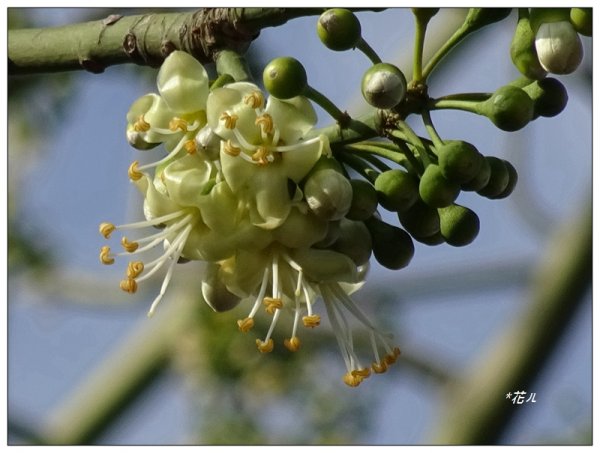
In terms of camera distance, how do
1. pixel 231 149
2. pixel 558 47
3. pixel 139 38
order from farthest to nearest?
pixel 139 38, pixel 231 149, pixel 558 47

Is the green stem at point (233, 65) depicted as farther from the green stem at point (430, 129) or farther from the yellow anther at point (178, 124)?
the green stem at point (430, 129)

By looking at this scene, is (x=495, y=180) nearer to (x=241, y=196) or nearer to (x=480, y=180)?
(x=480, y=180)

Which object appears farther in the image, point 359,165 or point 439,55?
point 359,165

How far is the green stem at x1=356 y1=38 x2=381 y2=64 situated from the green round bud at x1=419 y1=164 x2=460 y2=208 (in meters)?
0.16

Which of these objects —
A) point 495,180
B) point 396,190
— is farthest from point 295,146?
point 495,180

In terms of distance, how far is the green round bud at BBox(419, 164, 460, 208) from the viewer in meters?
1.30

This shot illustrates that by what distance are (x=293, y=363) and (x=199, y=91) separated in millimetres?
2102

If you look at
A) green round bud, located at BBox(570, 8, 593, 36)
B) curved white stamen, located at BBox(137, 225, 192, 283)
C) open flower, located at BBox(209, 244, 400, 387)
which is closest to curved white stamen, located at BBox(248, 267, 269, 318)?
open flower, located at BBox(209, 244, 400, 387)

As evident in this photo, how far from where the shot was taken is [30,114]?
299 cm

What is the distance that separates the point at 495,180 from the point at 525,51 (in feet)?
0.57

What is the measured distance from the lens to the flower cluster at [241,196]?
134 cm

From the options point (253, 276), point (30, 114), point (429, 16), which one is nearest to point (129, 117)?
point (253, 276)

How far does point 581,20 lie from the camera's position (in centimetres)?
126

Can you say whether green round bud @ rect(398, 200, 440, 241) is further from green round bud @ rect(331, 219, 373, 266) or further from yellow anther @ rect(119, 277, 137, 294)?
yellow anther @ rect(119, 277, 137, 294)
